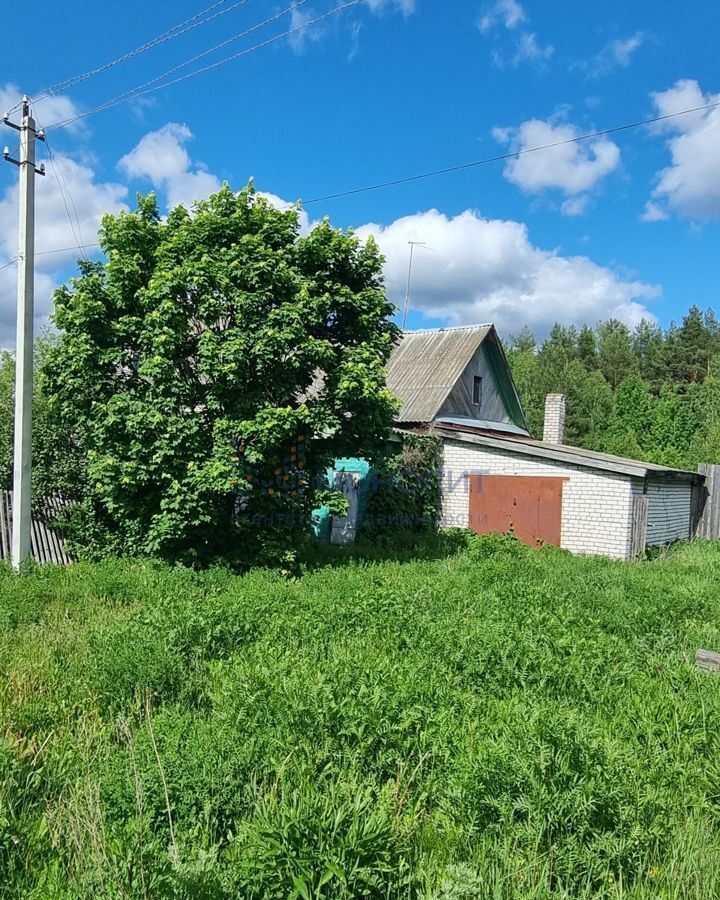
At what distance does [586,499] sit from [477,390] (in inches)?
301

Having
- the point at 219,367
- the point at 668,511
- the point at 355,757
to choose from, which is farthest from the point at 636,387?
the point at 355,757

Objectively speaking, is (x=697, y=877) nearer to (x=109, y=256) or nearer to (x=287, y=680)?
(x=287, y=680)

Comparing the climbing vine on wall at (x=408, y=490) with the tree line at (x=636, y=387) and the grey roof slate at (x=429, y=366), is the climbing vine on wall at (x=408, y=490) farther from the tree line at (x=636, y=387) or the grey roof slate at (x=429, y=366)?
the tree line at (x=636, y=387)

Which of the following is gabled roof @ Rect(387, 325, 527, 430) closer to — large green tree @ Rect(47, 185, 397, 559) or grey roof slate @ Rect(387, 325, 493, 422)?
grey roof slate @ Rect(387, 325, 493, 422)

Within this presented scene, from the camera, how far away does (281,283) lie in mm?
9406

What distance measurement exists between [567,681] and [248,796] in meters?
2.58

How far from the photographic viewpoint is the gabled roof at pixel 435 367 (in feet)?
59.3

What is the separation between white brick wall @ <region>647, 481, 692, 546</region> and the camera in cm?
1378

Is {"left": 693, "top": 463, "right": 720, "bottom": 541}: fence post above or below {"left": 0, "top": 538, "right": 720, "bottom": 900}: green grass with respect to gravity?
above

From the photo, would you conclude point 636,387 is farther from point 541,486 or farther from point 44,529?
point 44,529

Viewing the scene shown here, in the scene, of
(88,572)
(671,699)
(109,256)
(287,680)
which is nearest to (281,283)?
(109,256)

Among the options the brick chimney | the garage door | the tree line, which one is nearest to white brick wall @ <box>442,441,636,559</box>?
the garage door

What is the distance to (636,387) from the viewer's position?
44125 mm

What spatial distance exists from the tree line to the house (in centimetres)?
1691
